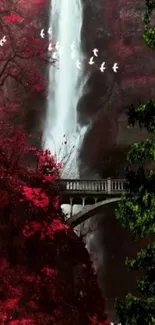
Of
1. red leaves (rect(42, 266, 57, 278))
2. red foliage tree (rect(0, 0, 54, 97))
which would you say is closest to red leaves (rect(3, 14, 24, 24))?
red foliage tree (rect(0, 0, 54, 97))

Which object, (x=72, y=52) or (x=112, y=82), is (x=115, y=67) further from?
(x=72, y=52)

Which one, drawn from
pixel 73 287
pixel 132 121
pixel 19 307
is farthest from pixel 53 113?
pixel 132 121

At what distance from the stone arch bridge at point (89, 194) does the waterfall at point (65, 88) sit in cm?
553

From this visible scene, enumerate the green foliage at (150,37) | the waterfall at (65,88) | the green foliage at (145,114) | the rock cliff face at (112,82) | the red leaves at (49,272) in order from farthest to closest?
1. the rock cliff face at (112,82)
2. the waterfall at (65,88)
3. the red leaves at (49,272)
4. the green foliage at (150,37)
5. the green foliage at (145,114)

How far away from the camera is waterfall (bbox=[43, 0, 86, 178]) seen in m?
29.9

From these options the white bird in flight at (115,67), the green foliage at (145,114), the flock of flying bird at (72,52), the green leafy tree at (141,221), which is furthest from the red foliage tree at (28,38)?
the green leafy tree at (141,221)

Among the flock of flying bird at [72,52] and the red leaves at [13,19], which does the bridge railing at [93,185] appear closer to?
the flock of flying bird at [72,52]

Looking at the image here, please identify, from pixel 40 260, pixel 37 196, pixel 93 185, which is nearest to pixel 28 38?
pixel 93 185

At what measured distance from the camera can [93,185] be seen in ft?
72.0

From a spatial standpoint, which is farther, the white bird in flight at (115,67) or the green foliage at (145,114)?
the white bird in flight at (115,67)

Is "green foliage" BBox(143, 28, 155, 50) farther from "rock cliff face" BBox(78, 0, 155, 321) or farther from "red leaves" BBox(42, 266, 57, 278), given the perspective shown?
"rock cliff face" BBox(78, 0, 155, 321)

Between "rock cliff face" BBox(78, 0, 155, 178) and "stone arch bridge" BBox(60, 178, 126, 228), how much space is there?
6.93 metres

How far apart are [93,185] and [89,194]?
0.77 metres

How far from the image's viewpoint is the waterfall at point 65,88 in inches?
1177
